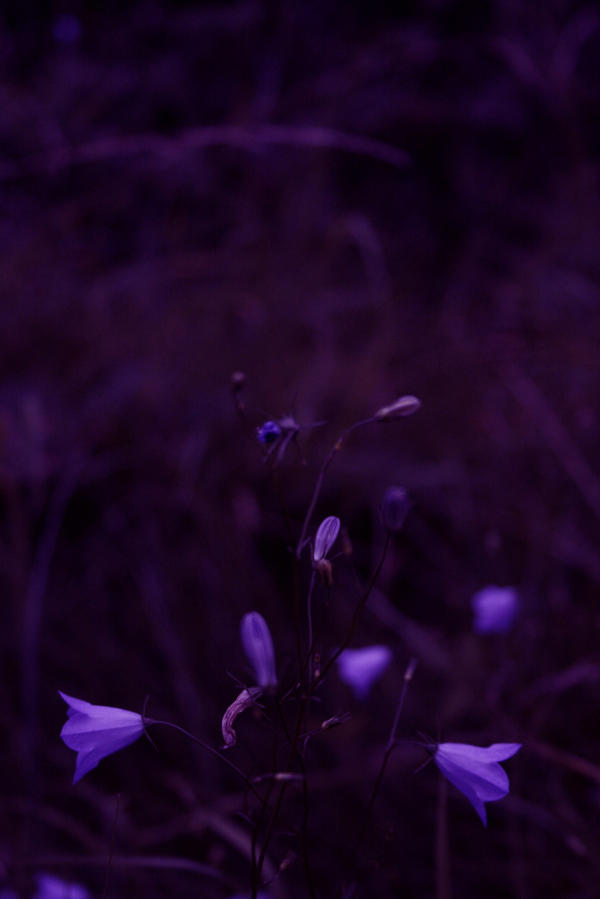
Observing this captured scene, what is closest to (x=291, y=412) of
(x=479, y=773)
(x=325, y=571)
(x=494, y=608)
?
(x=325, y=571)

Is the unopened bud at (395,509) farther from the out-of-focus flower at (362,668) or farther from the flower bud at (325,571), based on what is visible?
Result: the out-of-focus flower at (362,668)

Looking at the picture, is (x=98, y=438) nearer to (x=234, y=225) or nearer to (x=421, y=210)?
(x=234, y=225)

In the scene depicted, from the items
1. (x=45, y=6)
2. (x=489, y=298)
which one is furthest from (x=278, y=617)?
(x=45, y=6)

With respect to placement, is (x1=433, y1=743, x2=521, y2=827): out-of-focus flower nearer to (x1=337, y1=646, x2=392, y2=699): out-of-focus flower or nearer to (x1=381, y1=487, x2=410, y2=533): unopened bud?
(x1=381, y1=487, x2=410, y2=533): unopened bud

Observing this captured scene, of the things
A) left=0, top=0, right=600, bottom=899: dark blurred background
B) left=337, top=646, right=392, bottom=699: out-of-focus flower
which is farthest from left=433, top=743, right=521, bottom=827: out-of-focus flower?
left=337, top=646, right=392, bottom=699: out-of-focus flower

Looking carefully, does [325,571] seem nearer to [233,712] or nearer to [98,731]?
[233,712]
